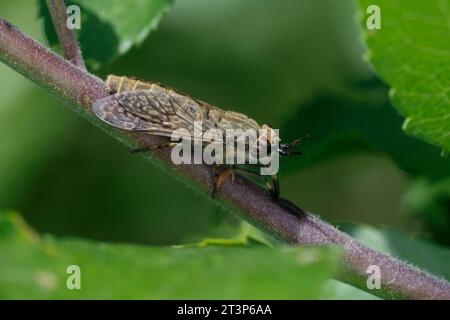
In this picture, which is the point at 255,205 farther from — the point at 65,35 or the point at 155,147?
the point at 65,35

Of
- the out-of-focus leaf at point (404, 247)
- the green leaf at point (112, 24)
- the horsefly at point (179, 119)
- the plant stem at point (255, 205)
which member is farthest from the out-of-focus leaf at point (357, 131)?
the plant stem at point (255, 205)

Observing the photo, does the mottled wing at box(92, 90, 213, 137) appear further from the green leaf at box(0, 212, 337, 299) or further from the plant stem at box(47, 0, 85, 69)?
the green leaf at box(0, 212, 337, 299)

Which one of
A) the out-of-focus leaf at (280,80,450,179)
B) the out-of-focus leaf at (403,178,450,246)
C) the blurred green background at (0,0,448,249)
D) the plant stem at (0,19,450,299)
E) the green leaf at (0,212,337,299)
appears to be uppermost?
the blurred green background at (0,0,448,249)

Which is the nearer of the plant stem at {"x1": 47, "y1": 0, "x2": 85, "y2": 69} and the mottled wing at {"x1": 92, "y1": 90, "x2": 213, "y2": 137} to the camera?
the mottled wing at {"x1": 92, "y1": 90, "x2": 213, "y2": 137}

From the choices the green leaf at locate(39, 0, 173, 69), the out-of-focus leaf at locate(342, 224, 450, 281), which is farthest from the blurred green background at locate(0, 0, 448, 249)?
the green leaf at locate(39, 0, 173, 69)

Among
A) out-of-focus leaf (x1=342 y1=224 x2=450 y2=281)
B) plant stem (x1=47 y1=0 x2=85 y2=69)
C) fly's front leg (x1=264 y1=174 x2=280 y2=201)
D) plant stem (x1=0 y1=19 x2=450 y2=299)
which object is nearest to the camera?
plant stem (x1=0 y1=19 x2=450 y2=299)

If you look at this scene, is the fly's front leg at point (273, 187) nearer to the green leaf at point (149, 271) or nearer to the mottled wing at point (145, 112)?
the mottled wing at point (145, 112)
